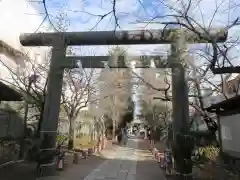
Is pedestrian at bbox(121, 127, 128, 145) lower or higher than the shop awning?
lower

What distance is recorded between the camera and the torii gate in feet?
40.4

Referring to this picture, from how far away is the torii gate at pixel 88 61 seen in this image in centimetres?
1232

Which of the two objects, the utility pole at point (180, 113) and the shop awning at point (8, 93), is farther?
the utility pole at point (180, 113)

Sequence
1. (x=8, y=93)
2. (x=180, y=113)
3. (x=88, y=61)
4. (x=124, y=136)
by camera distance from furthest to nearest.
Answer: (x=124, y=136) → (x=88, y=61) → (x=180, y=113) → (x=8, y=93)

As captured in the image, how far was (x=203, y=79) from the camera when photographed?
50.8 ft

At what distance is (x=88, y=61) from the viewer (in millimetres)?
13375

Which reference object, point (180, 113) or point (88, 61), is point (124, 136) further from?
point (88, 61)

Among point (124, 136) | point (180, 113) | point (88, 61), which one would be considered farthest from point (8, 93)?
point (124, 136)

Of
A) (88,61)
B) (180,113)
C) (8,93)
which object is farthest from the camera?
(88,61)

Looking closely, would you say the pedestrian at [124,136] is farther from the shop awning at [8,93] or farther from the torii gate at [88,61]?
the shop awning at [8,93]

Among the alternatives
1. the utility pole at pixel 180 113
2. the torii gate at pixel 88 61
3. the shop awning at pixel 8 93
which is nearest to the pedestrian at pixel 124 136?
the utility pole at pixel 180 113

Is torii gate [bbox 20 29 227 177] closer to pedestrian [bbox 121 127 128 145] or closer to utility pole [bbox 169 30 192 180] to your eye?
utility pole [bbox 169 30 192 180]

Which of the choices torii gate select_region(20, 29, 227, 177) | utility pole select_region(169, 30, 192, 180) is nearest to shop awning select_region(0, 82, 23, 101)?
torii gate select_region(20, 29, 227, 177)

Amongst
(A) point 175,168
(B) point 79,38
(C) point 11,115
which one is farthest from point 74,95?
(A) point 175,168
